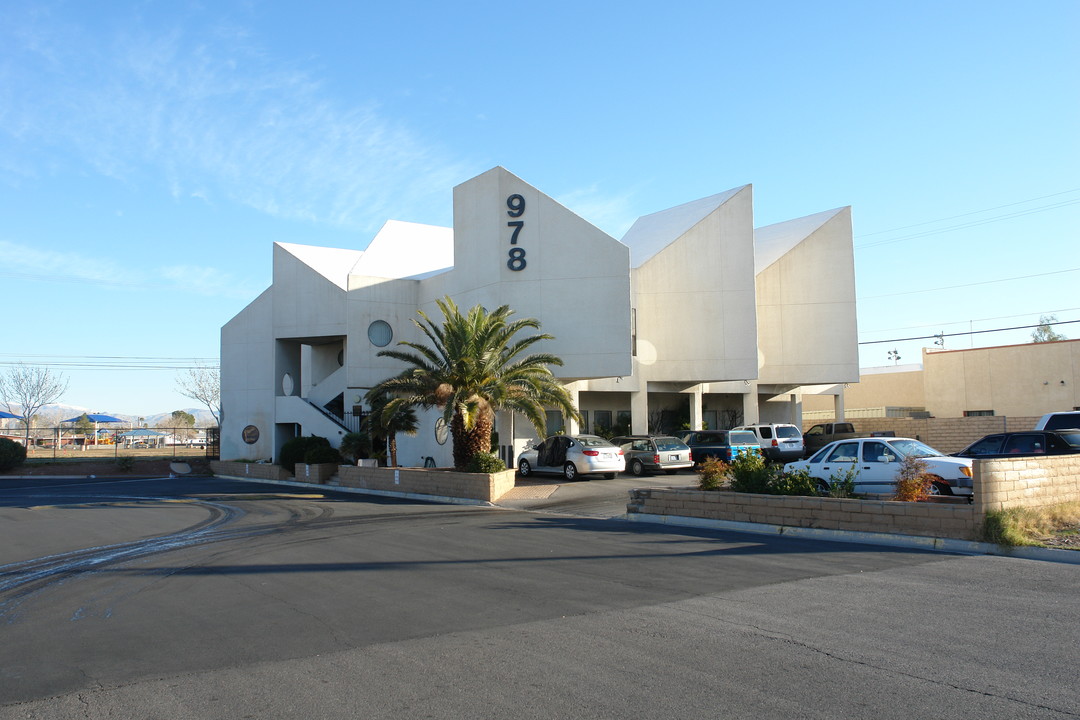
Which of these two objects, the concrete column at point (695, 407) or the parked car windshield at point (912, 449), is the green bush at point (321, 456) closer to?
the concrete column at point (695, 407)

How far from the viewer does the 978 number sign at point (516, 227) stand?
1159 inches

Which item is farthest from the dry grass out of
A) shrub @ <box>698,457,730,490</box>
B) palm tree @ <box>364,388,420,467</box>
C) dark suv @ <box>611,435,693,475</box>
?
palm tree @ <box>364,388,420,467</box>

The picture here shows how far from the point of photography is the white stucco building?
29.2 meters

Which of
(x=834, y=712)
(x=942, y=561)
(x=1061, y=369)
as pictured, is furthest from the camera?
(x=1061, y=369)

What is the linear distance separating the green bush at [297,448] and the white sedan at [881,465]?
2249 centimetres

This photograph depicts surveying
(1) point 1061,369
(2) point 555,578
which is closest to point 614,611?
(2) point 555,578

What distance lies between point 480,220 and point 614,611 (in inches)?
930

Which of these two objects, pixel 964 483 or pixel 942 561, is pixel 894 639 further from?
pixel 964 483

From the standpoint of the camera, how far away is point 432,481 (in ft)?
82.8

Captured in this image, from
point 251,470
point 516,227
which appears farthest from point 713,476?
→ point 251,470

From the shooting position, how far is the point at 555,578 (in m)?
10.3

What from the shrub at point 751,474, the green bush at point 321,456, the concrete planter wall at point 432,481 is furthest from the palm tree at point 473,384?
the green bush at point 321,456

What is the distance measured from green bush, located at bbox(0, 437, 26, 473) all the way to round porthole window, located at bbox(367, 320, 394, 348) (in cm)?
2280

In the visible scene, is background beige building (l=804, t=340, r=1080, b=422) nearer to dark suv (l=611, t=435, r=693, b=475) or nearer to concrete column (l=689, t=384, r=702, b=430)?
concrete column (l=689, t=384, r=702, b=430)
